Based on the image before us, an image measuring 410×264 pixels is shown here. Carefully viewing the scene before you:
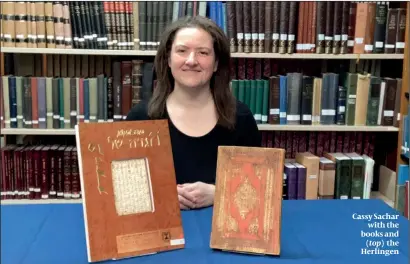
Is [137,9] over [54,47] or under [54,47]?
over

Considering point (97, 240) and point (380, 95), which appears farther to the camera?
point (380, 95)

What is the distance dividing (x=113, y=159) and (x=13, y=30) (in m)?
1.83

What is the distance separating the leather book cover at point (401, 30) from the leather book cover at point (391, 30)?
16 mm

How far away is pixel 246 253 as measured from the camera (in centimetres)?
121

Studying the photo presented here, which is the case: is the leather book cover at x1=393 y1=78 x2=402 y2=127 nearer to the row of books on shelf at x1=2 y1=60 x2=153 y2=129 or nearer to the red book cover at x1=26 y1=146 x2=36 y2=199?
the row of books on shelf at x1=2 y1=60 x2=153 y2=129

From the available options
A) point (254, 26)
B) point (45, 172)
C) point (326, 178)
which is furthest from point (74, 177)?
point (326, 178)

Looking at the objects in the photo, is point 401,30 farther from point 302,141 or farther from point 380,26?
point 302,141

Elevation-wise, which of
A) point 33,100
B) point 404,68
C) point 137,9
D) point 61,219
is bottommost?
point 61,219

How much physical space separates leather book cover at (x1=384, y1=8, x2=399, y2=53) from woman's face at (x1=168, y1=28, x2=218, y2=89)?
1.45 metres

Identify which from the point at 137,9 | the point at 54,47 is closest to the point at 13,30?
the point at 54,47

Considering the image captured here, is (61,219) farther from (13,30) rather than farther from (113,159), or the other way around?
(13,30)

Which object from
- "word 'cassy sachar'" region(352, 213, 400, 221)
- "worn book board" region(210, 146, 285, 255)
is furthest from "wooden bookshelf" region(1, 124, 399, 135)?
"worn book board" region(210, 146, 285, 255)

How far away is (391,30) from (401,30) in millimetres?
55

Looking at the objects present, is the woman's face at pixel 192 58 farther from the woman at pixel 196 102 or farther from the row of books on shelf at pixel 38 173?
the row of books on shelf at pixel 38 173
